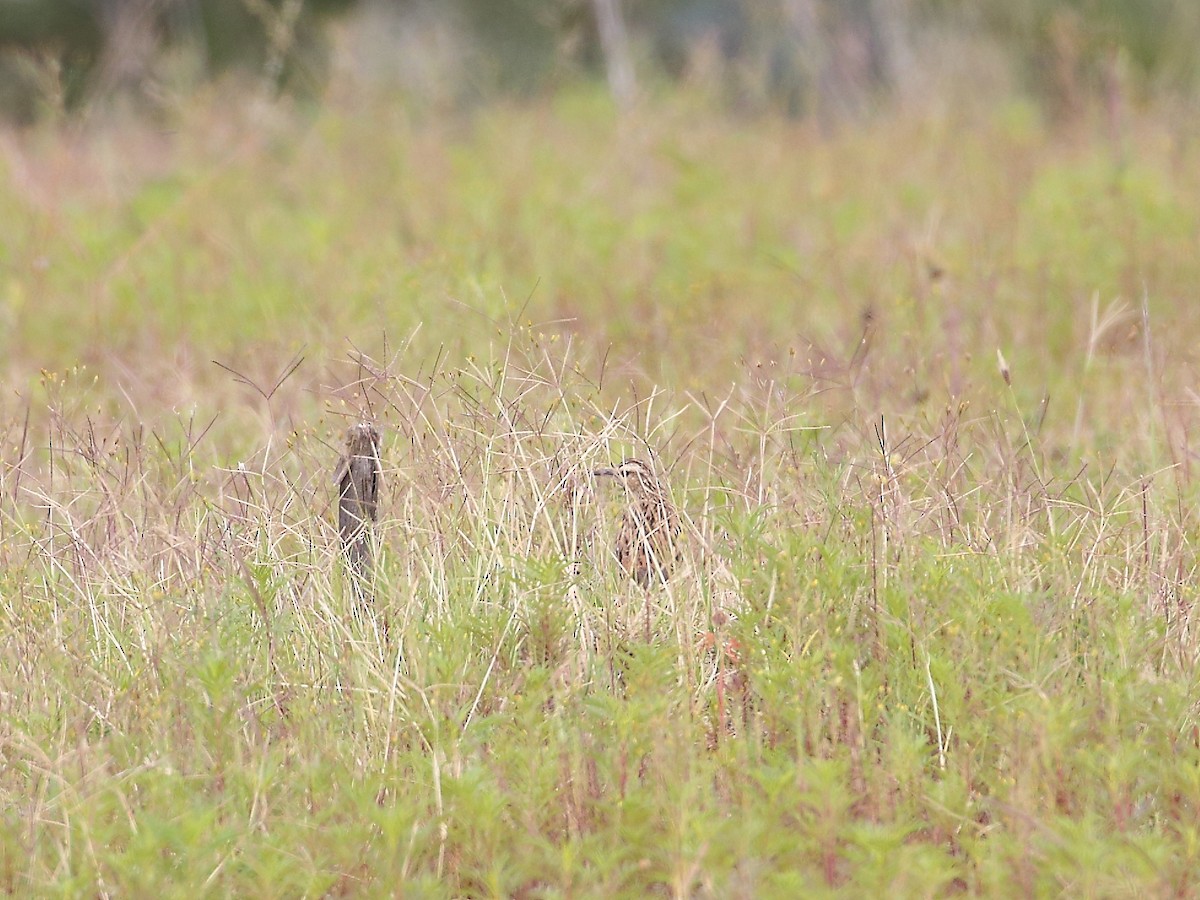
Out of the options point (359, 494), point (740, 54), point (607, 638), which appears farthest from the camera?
point (740, 54)

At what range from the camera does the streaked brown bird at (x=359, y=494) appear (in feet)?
11.4

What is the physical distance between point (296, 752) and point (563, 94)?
855 cm

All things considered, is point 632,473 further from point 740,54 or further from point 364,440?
point 740,54

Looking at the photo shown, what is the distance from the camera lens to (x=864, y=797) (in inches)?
106

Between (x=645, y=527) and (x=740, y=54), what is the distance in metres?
11.5

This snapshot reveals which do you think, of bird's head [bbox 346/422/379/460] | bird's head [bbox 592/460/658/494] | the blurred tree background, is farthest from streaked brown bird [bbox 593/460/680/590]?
the blurred tree background

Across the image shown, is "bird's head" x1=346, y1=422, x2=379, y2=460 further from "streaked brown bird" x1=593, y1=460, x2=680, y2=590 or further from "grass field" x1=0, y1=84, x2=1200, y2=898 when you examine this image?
"streaked brown bird" x1=593, y1=460, x2=680, y2=590

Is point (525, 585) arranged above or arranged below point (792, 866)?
above

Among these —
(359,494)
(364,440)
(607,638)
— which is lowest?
(607,638)

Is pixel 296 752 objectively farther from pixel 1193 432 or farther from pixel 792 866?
pixel 1193 432

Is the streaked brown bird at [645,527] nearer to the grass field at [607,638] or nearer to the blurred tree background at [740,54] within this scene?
the grass field at [607,638]

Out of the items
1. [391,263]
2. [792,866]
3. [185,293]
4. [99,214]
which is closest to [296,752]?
[792,866]

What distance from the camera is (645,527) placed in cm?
346

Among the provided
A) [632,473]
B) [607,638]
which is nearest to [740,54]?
[632,473]
